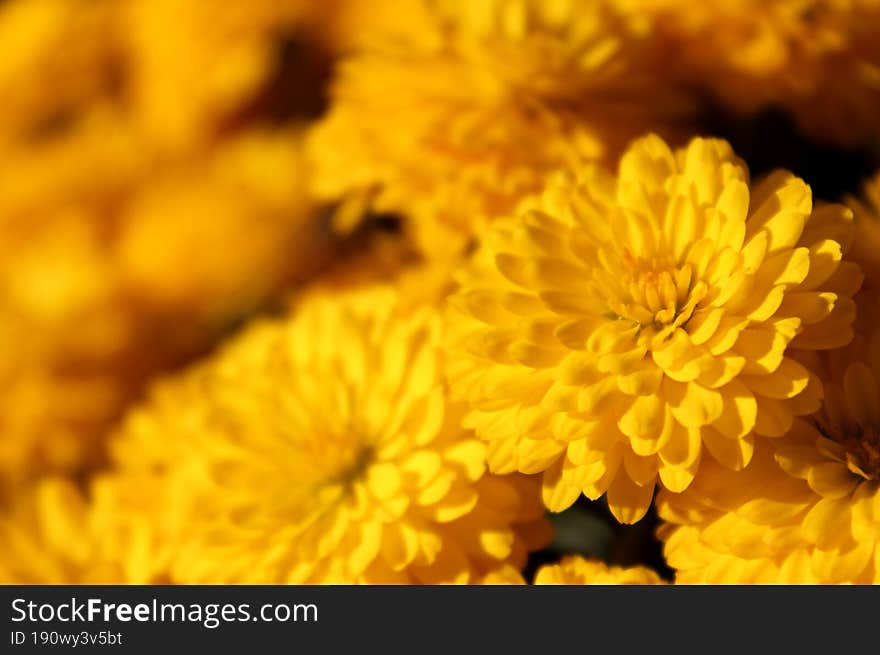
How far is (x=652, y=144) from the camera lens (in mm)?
910

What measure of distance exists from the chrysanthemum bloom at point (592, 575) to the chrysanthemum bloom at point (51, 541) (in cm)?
51

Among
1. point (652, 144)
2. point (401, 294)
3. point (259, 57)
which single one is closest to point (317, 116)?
point (259, 57)

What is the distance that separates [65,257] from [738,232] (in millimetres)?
1335

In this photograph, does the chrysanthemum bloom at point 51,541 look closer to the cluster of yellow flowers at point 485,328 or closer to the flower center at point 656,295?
the cluster of yellow flowers at point 485,328

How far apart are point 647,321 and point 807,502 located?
191 millimetres

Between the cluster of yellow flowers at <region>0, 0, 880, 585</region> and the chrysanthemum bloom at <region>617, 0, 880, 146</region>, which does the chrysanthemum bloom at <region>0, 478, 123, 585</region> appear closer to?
the cluster of yellow flowers at <region>0, 0, 880, 585</region>

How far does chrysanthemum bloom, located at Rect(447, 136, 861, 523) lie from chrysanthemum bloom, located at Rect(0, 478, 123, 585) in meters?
0.56

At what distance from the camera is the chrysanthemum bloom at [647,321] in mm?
774

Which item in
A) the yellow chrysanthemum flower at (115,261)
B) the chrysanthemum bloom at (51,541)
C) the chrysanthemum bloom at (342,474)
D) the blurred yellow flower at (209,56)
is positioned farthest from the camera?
the blurred yellow flower at (209,56)

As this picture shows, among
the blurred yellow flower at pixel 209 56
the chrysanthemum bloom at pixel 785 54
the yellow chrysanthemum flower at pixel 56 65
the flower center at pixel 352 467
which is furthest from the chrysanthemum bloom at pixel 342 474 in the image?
the yellow chrysanthemum flower at pixel 56 65

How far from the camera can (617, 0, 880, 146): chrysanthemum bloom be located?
3.59ft

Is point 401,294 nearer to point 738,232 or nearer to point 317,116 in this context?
point 738,232

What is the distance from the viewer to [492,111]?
1090mm

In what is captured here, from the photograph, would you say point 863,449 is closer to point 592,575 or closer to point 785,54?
point 592,575
